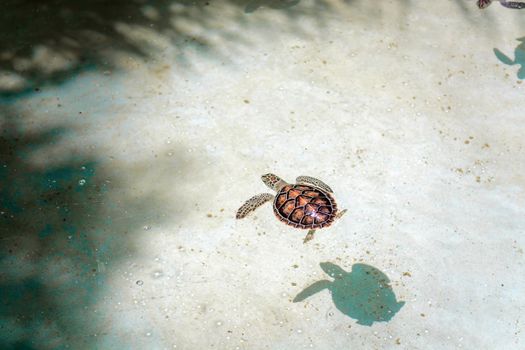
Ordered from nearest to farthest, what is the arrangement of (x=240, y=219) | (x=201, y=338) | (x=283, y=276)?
1. (x=201, y=338)
2. (x=283, y=276)
3. (x=240, y=219)

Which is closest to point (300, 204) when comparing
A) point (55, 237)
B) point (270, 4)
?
point (55, 237)

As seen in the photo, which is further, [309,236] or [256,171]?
[256,171]

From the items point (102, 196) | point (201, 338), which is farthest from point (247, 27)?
point (201, 338)

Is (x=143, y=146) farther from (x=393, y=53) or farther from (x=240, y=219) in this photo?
(x=393, y=53)

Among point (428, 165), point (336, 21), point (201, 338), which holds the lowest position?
point (201, 338)

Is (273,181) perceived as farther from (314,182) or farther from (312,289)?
(312,289)

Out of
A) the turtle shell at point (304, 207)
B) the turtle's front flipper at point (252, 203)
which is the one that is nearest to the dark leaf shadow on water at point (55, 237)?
the turtle's front flipper at point (252, 203)

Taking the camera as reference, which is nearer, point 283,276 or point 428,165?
point 283,276
